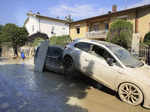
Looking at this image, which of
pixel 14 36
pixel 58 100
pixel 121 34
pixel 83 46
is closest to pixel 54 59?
pixel 83 46

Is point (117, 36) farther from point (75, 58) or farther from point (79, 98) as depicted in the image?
point (79, 98)

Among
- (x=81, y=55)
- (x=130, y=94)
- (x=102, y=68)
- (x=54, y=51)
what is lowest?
(x=130, y=94)

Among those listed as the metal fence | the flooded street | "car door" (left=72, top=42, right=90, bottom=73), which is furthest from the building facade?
the flooded street

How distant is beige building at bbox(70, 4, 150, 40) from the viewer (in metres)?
11.8

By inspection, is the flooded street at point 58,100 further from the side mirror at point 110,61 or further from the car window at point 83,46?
the car window at point 83,46

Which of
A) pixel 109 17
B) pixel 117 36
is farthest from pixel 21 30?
pixel 117 36

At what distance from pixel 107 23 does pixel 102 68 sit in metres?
13.7

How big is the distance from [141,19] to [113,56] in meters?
11.3

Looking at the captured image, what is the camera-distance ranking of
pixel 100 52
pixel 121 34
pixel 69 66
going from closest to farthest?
pixel 100 52 → pixel 69 66 → pixel 121 34

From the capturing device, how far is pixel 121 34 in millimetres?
10062

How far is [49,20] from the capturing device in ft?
77.8

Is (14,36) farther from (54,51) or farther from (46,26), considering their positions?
(54,51)

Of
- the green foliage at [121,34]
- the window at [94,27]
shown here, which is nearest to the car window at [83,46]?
the green foliage at [121,34]

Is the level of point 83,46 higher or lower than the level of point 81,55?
higher
